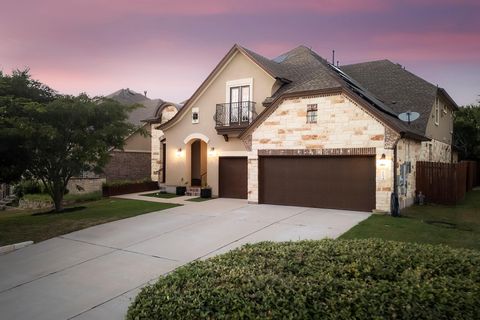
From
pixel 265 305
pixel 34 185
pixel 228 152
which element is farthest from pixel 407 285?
pixel 34 185

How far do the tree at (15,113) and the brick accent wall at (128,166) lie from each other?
9.19 m

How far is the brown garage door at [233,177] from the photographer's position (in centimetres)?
1762

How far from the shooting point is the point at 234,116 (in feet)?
57.9

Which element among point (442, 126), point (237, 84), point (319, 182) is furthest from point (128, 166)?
point (442, 126)

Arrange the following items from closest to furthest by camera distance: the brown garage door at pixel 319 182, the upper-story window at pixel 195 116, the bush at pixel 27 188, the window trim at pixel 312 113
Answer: the brown garage door at pixel 319 182 → the window trim at pixel 312 113 → the upper-story window at pixel 195 116 → the bush at pixel 27 188

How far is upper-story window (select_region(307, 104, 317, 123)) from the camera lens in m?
13.7

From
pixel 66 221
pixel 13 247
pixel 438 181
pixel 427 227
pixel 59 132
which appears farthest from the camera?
pixel 438 181

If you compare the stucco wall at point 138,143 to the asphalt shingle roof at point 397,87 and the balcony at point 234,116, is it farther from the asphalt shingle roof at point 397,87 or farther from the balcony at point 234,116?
the asphalt shingle roof at point 397,87

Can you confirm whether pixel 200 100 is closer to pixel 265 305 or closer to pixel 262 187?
pixel 262 187

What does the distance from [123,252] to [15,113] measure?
7995 millimetres

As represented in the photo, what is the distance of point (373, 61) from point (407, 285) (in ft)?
70.7

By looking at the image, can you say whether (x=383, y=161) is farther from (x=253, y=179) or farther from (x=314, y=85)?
(x=253, y=179)

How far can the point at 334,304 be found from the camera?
3.40 m

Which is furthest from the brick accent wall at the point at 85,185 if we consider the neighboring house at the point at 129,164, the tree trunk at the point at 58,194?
the tree trunk at the point at 58,194
